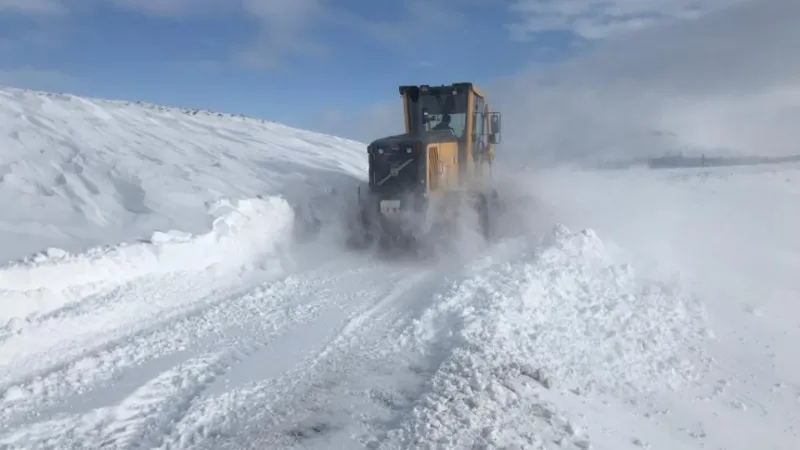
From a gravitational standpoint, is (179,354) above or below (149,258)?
below

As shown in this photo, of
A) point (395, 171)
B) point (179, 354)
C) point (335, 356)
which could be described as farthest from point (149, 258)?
point (395, 171)

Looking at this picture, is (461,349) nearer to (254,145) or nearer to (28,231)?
(28,231)

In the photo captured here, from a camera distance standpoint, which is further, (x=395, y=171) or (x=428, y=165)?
(x=395, y=171)

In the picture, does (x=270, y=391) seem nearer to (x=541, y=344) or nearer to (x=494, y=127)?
(x=541, y=344)

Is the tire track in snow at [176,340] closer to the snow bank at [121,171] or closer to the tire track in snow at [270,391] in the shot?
the tire track in snow at [270,391]

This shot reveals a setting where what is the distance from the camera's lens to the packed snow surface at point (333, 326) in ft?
15.5

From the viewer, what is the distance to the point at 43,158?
38.7ft

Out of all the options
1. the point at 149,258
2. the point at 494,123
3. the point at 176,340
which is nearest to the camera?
the point at 176,340

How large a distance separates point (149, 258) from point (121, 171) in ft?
13.4

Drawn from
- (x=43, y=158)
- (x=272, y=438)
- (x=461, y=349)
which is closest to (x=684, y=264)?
(x=461, y=349)

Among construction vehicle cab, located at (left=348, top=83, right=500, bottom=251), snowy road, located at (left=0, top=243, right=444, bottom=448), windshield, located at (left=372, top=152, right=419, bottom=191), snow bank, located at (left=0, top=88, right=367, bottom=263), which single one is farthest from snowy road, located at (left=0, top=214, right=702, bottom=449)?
windshield, located at (left=372, top=152, right=419, bottom=191)

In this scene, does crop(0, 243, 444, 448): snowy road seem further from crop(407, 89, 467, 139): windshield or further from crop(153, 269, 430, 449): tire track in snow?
crop(407, 89, 467, 139): windshield

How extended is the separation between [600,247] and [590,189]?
11.6 meters

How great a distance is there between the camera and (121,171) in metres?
12.1
